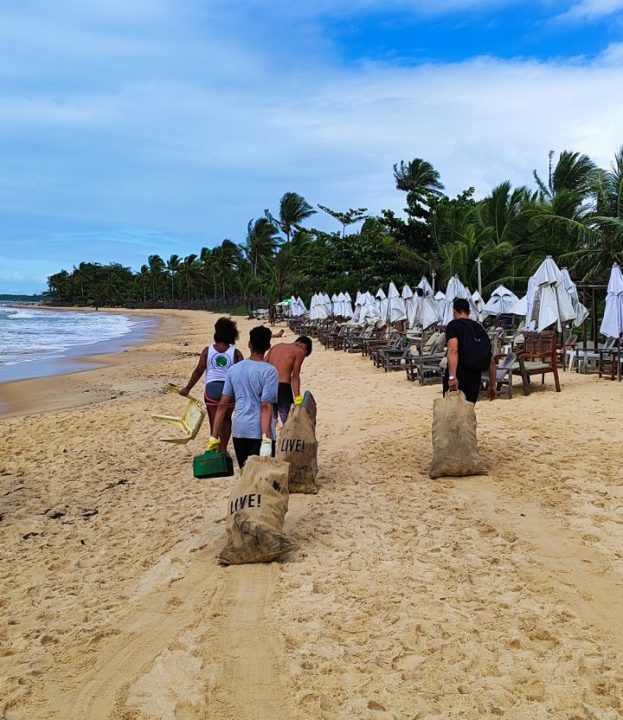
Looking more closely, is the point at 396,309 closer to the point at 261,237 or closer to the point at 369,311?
the point at 369,311

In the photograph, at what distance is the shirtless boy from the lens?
17.9ft

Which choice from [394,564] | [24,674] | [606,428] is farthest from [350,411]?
[24,674]

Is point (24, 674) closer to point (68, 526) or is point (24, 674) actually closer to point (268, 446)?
point (268, 446)

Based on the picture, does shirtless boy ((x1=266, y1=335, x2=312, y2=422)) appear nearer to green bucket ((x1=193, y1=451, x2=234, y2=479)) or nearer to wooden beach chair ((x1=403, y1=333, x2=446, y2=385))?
green bucket ((x1=193, y1=451, x2=234, y2=479))

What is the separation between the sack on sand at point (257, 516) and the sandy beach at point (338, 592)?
0.10 metres

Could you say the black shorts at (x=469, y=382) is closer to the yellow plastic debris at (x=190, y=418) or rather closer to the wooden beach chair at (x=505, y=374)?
the yellow plastic debris at (x=190, y=418)

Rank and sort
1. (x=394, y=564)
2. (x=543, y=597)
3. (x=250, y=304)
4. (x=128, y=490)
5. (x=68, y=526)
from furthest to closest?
(x=250, y=304) < (x=128, y=490) < (x=68, y=526) < (x=394, y=564) < (x=543, y=597)

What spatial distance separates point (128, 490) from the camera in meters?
6.02

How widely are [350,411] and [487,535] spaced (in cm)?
503

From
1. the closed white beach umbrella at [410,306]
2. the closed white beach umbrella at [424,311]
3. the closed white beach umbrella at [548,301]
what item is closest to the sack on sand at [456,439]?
the closed white beach umbrella at [548,301]

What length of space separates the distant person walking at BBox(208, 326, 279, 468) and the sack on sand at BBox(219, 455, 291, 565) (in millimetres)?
242

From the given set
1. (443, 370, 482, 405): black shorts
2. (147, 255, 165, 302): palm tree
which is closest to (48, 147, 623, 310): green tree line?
(443, 370, 482, 405): black shorts

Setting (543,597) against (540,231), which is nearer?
(543,597)

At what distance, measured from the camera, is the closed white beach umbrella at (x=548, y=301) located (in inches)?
414
